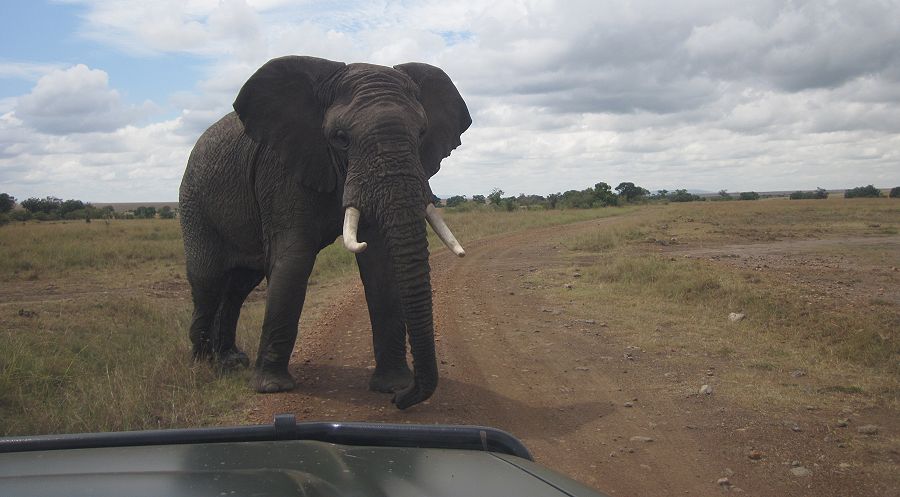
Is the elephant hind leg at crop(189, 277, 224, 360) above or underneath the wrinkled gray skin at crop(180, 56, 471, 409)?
underneath

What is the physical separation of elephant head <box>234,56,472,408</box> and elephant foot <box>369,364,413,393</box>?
2.64 ft

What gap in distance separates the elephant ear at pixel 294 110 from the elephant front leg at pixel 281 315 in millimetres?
656

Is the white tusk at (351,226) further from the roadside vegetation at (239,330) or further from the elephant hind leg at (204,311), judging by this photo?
the elephant hind leg at (204,311)

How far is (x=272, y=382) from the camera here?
A: 6691 mm

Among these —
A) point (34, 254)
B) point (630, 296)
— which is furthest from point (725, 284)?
point (34, 254)

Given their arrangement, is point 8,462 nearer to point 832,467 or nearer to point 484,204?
point 832,467

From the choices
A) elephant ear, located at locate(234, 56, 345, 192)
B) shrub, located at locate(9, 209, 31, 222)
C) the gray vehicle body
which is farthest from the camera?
shrub, located at locate(9, 209, 31, 222)

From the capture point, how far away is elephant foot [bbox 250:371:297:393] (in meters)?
6.67

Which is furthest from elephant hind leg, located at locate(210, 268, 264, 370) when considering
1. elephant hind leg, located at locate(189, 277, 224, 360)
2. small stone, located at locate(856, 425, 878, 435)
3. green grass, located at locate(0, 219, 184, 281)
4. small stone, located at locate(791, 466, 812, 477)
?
green grass, located at locate(0, 219, 184, 281)

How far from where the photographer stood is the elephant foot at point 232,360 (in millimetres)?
7812

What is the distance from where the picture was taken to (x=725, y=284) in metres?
10.8

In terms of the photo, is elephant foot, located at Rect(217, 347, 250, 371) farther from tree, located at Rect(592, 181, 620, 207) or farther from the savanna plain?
tree, located at Rect(592, 181, 620, 207)

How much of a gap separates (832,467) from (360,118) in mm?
3794

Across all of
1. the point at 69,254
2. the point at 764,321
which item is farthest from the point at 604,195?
the point at 764,321
